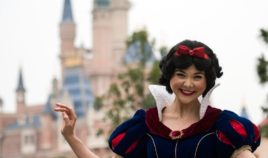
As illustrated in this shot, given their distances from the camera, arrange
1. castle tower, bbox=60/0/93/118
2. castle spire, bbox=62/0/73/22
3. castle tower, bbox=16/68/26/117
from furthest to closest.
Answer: castle spire, bbox=62/0/73/22 < castle tower, bbox=16/68/26/117 < castle tower, bbox=60/0/93/118

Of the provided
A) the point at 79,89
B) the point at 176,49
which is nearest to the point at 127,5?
the point at 79,89

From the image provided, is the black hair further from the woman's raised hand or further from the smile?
the woman's raised hand

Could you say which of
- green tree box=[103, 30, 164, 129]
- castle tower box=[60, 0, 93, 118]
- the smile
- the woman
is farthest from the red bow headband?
castle tower box=[60, 0, 93, 118]

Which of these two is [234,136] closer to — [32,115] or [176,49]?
[176,49]

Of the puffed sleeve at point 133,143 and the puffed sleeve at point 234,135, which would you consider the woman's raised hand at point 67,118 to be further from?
the puffed sleeve at point 234,135

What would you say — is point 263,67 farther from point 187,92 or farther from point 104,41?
point 104,41

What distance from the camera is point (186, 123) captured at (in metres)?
4.68

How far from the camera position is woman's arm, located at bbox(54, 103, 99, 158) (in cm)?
475

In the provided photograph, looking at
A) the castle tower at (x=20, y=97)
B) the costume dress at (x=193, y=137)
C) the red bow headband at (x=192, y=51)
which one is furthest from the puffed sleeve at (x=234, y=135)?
the castle tower at (x=20, y=97)

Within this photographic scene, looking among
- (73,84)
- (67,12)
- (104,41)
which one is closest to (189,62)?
(73,84)

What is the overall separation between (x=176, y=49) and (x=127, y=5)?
84961mm

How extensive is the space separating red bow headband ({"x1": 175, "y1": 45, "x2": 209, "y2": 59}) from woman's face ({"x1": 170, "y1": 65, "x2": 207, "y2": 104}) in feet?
0.16

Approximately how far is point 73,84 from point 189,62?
84976 millimetres

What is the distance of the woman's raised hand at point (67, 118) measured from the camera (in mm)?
4754
